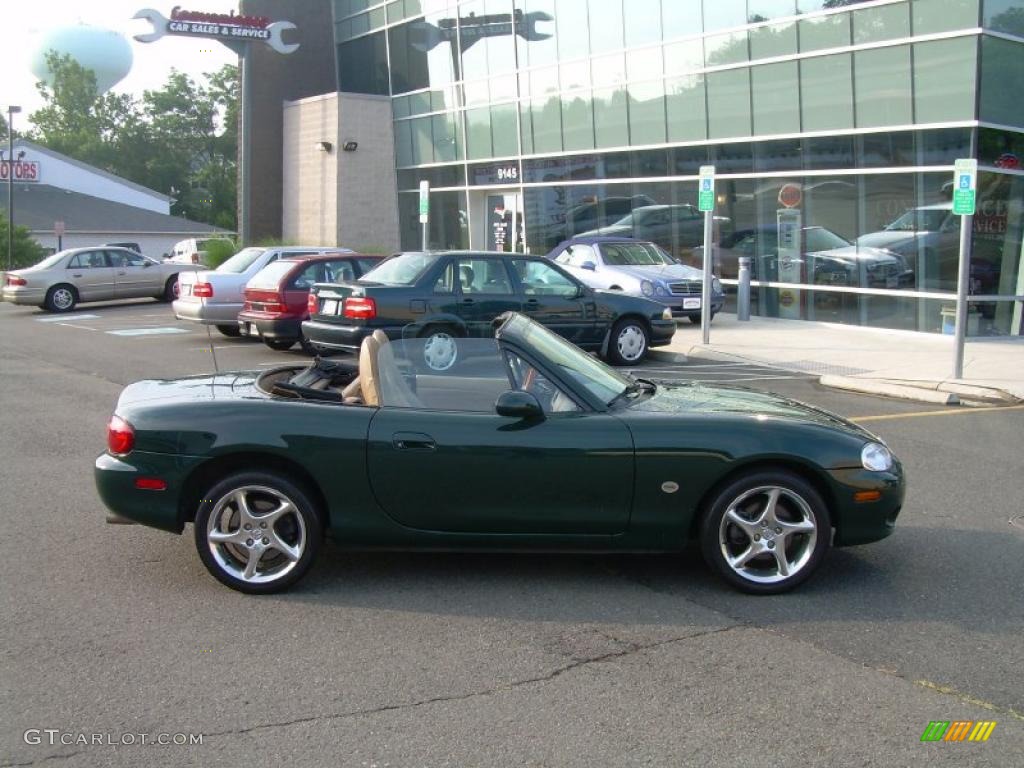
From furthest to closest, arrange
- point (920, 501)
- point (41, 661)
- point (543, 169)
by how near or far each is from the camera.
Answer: point (543, 169) → point (920, 501) → point (41, 661)

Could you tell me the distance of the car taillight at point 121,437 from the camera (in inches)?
218

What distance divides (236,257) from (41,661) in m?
15.2

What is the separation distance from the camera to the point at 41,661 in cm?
460

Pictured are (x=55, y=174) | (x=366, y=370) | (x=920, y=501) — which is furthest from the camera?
(x=55, y=174)

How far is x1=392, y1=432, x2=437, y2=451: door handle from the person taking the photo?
5406mm

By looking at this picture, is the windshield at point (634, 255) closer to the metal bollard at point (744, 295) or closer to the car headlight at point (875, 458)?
the metal bollard at point (744, 295)

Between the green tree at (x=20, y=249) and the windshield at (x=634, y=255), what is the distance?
Result: 27341mm

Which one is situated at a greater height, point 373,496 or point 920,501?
point 373,496

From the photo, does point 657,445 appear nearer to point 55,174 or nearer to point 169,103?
point 55,174

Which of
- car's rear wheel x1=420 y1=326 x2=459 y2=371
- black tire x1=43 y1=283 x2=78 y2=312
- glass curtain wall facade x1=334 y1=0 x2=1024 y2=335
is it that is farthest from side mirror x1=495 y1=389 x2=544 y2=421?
black tire x1=43 y1=283 x2=78 y2=312

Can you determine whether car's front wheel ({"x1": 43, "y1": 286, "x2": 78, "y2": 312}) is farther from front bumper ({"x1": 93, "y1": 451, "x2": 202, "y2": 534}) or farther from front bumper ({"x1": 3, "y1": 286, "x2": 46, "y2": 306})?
front bumper ({"x1": 93, "y1": 451, "x2": 202, "y2": 534})

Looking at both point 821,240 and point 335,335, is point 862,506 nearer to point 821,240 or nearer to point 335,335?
point 335,335

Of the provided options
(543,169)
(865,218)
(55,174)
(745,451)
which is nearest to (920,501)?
(745,451)

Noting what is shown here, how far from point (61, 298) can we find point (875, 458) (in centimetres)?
2371
